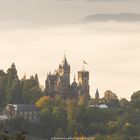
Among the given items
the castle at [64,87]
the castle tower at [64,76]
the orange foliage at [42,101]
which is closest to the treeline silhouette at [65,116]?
the orange foliage at [42,101]

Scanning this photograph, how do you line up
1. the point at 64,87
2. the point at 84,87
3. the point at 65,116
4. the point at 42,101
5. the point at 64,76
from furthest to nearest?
the point at 84,87
the point at 64,76
the point at 64,87
the point at 42,101
the point at 65,116

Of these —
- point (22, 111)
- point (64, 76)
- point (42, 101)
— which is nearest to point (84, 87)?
point (64, 76)

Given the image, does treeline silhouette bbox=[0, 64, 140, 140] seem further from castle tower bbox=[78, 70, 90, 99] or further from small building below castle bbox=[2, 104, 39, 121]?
castle tower bbox=[78, 70, 90, 99]

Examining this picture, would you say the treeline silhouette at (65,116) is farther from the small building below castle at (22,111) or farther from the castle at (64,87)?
the castle at (64,87)

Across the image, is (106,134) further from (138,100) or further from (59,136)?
(138,100)

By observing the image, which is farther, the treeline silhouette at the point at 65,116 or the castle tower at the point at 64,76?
the castle tower at the point at 64,76

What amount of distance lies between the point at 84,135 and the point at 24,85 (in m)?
21.5

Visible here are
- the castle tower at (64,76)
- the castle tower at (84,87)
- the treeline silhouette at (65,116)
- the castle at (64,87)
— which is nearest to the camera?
the treeline silhouette at (65,116)

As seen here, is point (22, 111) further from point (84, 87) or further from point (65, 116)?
point (84, 87)

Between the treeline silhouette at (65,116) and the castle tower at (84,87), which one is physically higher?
the castle tower at (84,87)

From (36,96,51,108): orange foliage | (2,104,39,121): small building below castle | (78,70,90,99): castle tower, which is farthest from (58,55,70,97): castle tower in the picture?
(2,104,39,121): small building below castle

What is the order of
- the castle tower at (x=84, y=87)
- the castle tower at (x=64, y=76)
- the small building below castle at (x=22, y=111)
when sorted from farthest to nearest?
the castle tower at (x=84, y=87)
the castle tower at (x=64, y=76)
the small building below castle at (x=22, y=111)

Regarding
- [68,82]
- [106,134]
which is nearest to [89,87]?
[68,82]

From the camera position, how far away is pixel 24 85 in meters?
173
